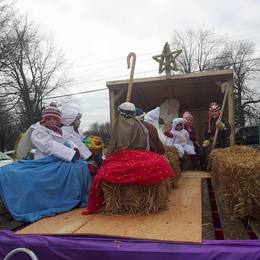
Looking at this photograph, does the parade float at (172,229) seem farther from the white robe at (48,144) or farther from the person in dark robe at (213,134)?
the person in dark robe at (213,134)

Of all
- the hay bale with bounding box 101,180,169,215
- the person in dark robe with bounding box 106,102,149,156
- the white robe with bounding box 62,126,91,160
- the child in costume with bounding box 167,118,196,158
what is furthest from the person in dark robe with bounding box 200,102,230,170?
the hay bale with bounding box 101,180,169,215

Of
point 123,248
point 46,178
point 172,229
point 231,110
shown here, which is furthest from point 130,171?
point 231,110

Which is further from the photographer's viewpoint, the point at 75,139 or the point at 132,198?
the point at 75,139

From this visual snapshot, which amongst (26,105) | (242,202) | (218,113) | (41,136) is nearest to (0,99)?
(26,105)

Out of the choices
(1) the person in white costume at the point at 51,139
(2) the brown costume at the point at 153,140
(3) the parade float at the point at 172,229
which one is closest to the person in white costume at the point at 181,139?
(3) the parade float at the point at 172,229

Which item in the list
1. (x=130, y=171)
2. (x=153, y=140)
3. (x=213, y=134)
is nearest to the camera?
(x=130, y=171)

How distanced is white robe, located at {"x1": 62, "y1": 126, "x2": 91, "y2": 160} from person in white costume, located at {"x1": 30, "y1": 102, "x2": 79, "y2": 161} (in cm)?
21

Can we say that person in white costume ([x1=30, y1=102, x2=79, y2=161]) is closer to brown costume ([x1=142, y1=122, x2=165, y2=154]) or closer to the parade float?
the parade float

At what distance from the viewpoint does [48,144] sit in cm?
398

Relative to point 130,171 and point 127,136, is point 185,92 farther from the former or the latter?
point 130,171

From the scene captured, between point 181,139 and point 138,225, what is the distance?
4.12m

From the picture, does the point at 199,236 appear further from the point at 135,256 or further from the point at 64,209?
the point at 64,209

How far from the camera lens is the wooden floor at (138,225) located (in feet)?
8.26

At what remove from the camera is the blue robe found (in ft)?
11.4
